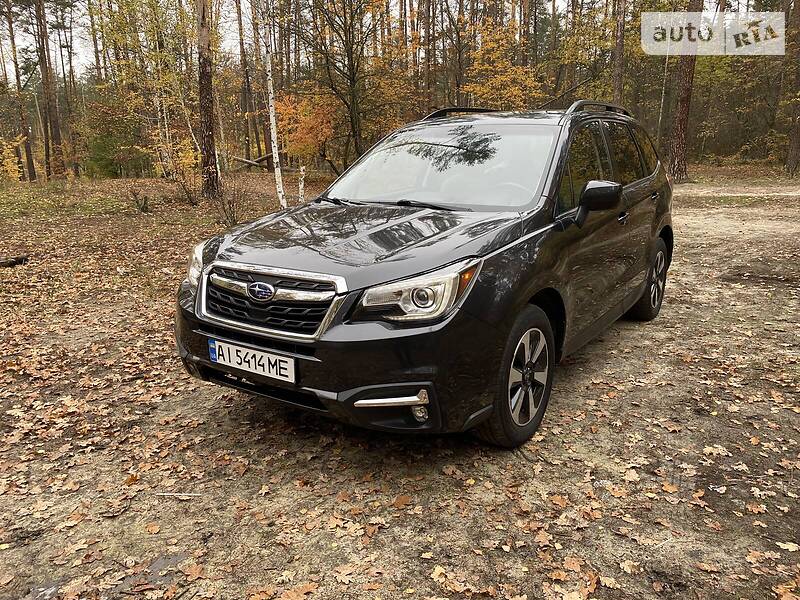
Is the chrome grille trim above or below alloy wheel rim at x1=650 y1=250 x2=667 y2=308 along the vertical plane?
above

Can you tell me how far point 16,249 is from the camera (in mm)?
9508

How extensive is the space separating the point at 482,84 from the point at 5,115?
113 feet

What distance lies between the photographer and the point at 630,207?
14.9 ft

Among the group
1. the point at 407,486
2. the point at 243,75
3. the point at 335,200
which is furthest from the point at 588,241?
the point at 243,75

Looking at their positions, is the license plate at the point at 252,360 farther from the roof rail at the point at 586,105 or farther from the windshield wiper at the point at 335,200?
the roof rail at the point at 586,105

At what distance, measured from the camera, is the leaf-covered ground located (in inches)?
95.0

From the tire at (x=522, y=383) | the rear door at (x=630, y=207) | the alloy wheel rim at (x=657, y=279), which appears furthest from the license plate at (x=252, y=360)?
the alloy wheel rim at (x=657, y=279)

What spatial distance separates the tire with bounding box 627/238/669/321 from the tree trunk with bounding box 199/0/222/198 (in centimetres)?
1097

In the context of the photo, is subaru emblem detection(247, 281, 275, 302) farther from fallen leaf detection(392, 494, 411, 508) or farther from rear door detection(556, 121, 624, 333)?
rear door detection(556, 121, 624, 333)

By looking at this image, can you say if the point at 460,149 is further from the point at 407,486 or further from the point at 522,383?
the point at 407,486

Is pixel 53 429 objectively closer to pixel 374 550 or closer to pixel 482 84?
pixel 374 550

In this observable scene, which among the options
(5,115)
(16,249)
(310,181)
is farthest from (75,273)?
(5,115)

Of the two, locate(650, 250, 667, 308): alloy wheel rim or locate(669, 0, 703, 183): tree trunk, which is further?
locate(669, 0, 703, 183): tree trunk

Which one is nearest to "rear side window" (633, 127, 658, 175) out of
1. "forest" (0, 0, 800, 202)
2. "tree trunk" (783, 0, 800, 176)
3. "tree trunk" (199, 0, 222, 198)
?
"forest" (0, 0, 800, 202)
